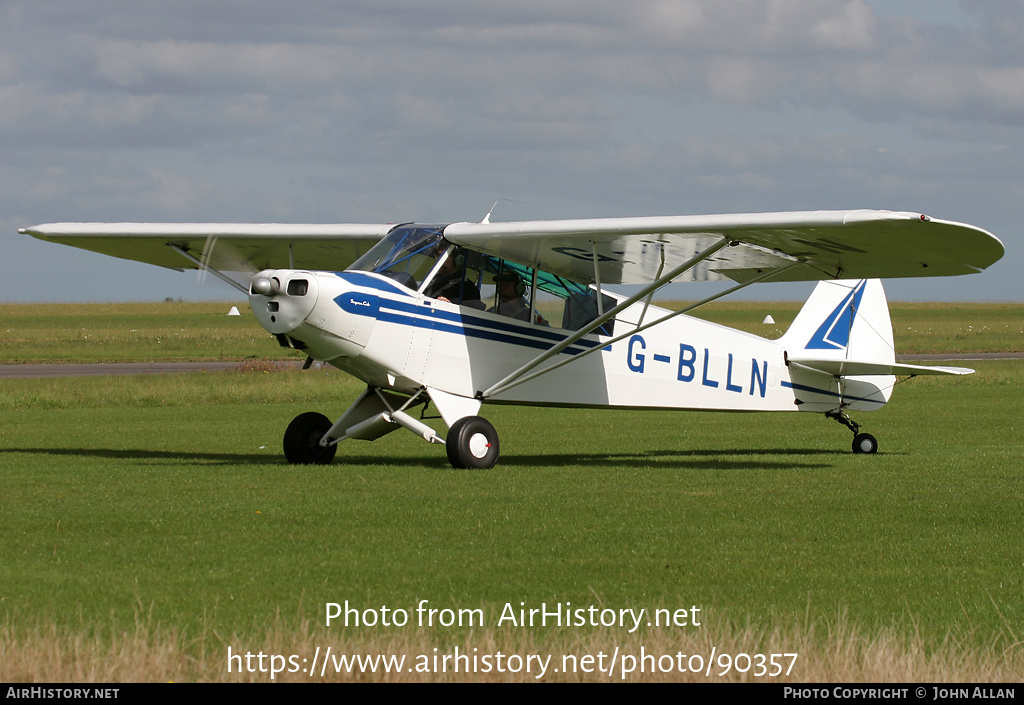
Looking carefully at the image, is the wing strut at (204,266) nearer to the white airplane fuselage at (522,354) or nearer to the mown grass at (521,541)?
the mown grass at (521,541)

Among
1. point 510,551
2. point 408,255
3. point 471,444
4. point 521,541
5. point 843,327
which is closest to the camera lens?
Answer: point 510,551

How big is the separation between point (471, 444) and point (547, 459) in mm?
2716

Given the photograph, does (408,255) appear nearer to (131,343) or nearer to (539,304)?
(539,304)

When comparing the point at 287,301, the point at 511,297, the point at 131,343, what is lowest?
the point at 131,343

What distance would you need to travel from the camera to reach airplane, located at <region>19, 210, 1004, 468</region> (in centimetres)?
1245

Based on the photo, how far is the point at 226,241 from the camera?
16.1 m

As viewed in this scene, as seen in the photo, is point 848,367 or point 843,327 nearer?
point 848,367

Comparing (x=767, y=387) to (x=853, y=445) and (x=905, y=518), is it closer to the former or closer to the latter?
(x=853, y=445)

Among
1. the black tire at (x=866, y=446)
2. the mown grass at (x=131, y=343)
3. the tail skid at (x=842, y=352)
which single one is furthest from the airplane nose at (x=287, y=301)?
the mown grass at (x=131, y=343)

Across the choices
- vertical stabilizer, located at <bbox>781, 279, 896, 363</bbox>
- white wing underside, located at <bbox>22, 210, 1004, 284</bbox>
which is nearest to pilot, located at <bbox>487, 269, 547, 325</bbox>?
white wing underside, located at <bbox>22, 210, 1004, 284</bbox>

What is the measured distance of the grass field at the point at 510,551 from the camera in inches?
217

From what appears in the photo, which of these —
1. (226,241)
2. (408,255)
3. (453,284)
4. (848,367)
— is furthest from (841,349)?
(226,241)

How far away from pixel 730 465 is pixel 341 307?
5.45 metres
